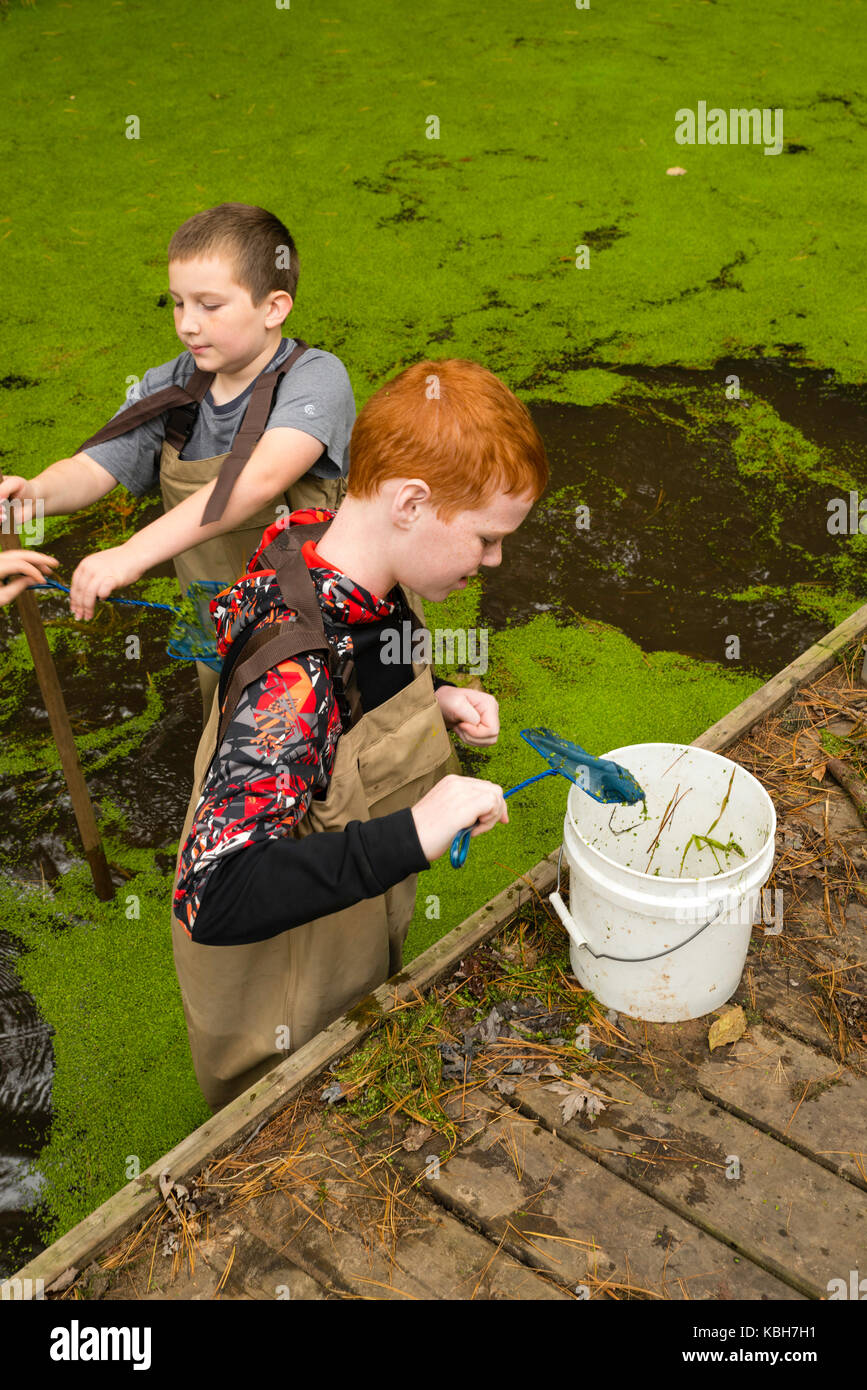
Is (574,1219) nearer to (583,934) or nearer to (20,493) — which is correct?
(583,934)

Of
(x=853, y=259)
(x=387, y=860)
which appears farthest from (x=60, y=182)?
(x=387, y=860)

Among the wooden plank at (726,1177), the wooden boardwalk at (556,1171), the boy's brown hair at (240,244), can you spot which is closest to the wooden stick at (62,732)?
the boy's brown hair at (240,244)

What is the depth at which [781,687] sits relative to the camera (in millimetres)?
2197

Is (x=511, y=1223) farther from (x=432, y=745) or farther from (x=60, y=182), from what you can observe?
(x=60, y=182)

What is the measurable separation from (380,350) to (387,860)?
9.87ft

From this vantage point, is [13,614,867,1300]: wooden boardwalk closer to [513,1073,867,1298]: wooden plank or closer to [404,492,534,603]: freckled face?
[513,1073,867,1298]: wooden plank

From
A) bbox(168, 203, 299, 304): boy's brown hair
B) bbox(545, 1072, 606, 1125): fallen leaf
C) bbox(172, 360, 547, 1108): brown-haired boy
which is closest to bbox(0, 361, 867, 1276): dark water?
bbox(172, 360, 547, 1108): brown-haired boy

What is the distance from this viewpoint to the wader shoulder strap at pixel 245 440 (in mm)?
1661

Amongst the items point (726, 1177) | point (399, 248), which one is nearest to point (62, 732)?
point (726, 1177)

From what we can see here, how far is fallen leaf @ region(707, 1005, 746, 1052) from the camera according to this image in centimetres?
156

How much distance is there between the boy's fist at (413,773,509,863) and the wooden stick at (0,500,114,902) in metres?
0.94

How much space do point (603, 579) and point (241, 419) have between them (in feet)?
5.23

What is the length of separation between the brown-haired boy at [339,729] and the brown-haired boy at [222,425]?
0.85 feet

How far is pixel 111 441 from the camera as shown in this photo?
1812 millimetres
